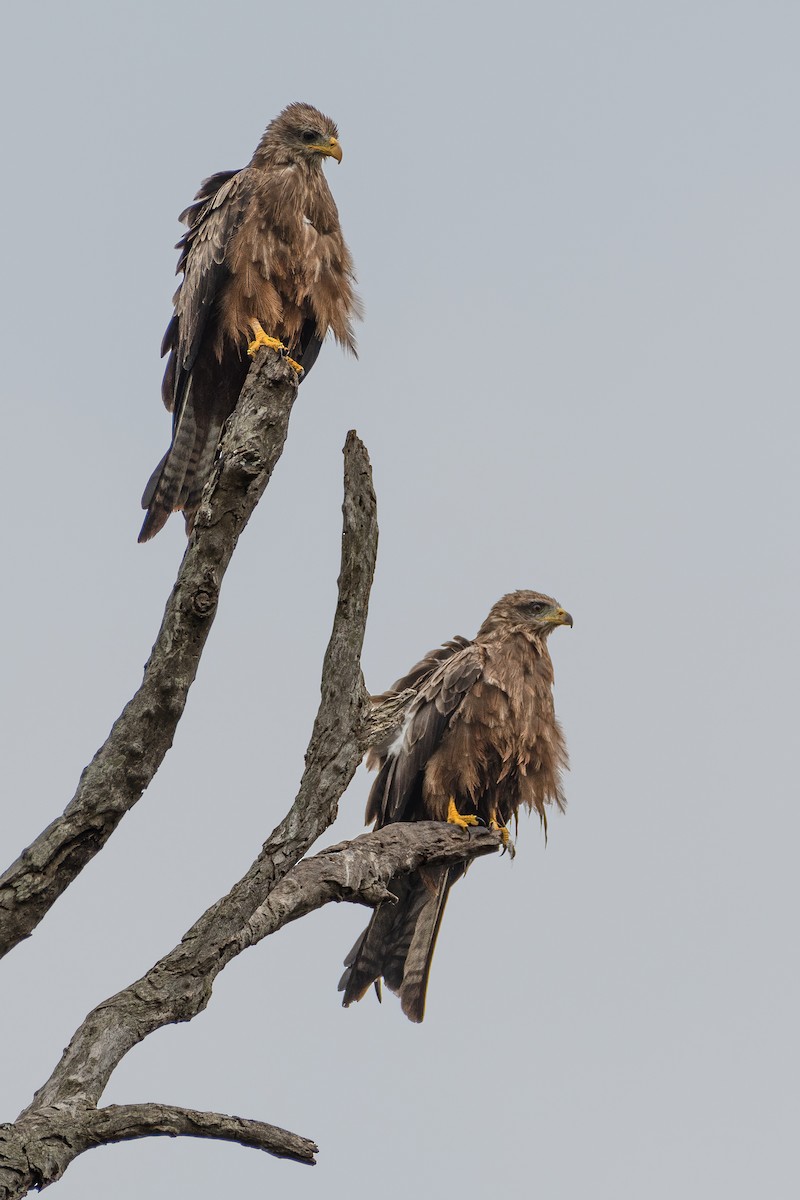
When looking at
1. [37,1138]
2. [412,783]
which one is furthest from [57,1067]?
[412,783]

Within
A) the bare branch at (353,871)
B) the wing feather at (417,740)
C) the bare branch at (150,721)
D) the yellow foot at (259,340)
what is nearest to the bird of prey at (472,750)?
the wing feather at (417,740)

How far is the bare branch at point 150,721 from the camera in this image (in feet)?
16.3

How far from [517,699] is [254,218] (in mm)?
3630

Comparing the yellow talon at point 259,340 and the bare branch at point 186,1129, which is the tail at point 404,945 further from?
the yellow talon at point 259,340

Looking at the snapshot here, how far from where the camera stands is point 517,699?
923 cm

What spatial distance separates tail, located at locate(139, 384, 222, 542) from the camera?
740 cm

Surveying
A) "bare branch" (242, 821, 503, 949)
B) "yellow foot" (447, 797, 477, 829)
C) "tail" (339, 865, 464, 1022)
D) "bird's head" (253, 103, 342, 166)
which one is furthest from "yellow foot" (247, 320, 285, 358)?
"yellow foot" (447, 797, 477, 829)

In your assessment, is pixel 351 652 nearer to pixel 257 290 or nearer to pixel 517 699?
pixel 257 290

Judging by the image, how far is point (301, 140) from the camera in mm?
8250

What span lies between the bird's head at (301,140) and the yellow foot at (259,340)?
1.27 metres

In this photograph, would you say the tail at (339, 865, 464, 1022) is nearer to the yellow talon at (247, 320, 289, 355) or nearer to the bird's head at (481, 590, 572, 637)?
the bird's head at (481, 590, 572, 637)

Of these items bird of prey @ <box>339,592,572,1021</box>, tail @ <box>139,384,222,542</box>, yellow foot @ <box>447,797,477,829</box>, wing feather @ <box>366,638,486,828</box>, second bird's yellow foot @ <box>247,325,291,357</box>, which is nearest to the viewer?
second bird's yellow foot @ <box>247,325,291,357</box>

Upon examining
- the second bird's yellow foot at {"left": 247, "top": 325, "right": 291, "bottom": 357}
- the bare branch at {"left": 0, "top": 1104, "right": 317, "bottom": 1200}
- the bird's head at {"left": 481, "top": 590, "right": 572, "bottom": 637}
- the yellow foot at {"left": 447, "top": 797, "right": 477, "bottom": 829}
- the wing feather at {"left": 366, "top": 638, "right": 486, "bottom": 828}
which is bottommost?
the bare branch at {"left": 0, "top": 1104, "right": 317, "bottom": 1200}

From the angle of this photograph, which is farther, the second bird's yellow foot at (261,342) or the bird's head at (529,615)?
the bird's head at (529,615)
